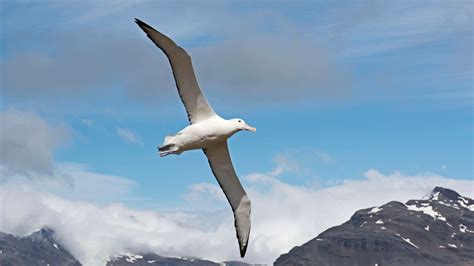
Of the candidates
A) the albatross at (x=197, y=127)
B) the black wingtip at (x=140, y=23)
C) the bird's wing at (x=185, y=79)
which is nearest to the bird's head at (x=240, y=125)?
the albatross at (x=197, y=127)

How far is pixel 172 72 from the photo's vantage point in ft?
135

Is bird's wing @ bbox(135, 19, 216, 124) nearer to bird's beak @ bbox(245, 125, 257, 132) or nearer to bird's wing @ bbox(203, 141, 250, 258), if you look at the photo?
bird's beak @ bbox(245, 125, 257, 132)

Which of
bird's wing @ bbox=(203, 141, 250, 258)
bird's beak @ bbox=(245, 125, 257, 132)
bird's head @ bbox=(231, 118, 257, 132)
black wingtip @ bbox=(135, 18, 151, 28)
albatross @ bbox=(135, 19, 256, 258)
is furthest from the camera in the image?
bird's wing @ bbox=(203, 141, 250, 258)

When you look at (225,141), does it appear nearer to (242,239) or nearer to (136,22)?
(242,239)

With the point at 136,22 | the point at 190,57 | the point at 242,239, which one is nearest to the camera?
the point at 136,22

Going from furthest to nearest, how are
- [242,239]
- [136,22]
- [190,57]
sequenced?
[242,239]
[190,57]
[136,22]

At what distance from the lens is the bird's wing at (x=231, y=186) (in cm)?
4397

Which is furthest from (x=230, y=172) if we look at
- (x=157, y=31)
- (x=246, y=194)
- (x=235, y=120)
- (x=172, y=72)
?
(x=157, y=31)

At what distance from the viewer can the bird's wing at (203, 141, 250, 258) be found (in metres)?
44.0

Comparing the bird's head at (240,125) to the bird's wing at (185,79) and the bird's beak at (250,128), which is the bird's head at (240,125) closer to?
the bird's beak at (250,128)

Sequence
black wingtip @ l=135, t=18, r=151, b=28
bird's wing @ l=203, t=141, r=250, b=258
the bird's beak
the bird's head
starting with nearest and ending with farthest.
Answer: black wingtip @ l=135, t=18, r=151, b=28 < the bird's beak < the bird's head < bird's wing @ l=203, t=141, r=250, b=258

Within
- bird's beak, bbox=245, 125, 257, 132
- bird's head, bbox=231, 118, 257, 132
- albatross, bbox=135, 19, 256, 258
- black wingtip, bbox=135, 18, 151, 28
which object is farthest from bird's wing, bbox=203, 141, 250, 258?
black wingtip, bbox=135, 18, 151, 28

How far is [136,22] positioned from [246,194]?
1279 centimetres

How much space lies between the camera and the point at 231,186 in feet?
149
